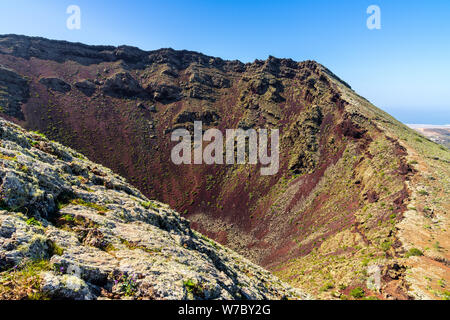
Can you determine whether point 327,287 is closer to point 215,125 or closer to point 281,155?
point 281,155

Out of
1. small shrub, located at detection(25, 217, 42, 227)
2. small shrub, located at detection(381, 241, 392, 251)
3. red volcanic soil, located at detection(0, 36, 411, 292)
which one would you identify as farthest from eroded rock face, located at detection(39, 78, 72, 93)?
small shrub, located at detection(381, 241, 392, 251)

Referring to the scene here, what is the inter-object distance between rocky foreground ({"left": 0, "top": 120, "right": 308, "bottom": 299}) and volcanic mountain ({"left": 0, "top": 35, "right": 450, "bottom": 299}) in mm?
18109

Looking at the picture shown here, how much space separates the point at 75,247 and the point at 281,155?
5872 cm

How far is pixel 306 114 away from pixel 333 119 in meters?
8.68

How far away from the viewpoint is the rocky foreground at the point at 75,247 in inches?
242

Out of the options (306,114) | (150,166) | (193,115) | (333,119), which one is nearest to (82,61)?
(193,115)

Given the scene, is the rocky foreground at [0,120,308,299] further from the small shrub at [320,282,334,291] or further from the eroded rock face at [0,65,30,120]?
the eroded rock face at [0,65,30,120]

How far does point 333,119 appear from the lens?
5962cm

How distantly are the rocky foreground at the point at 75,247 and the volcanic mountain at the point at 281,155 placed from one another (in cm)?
1811

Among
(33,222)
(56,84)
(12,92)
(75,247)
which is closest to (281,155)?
(75,247)

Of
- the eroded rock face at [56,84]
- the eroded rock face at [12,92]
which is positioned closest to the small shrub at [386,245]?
the eroded rock face at [12,92]

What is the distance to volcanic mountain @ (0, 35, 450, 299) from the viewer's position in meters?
23.5
